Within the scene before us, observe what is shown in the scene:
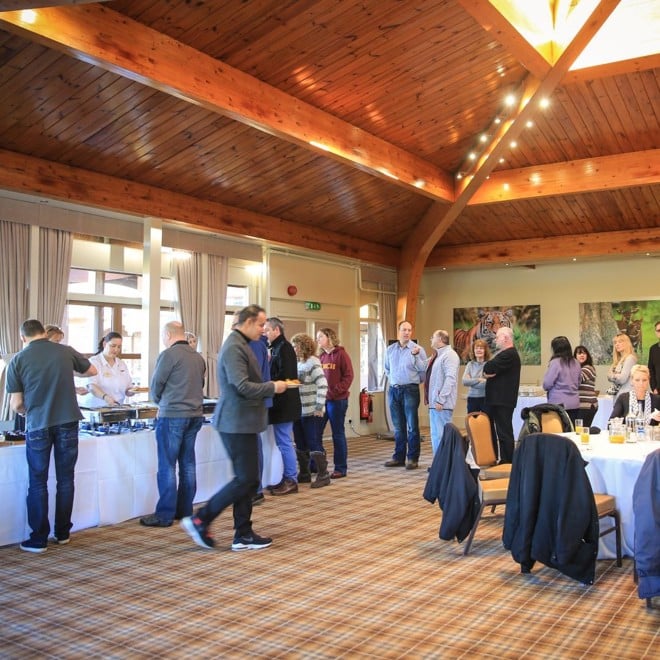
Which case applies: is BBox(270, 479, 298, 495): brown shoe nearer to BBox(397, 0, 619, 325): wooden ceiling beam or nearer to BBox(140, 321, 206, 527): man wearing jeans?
BBox(140, 321, 206, 527): man wearing jeans

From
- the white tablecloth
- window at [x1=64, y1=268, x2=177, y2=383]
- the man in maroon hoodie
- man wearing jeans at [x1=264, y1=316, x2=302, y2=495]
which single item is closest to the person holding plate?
man wearing jeans at [x1=264, y1=316, x2=302, y2=495]

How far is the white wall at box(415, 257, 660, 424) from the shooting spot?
1184cm

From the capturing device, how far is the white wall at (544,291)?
11844 millimetres

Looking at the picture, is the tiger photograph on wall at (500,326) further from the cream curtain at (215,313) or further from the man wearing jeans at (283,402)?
the man wearing jeans at (283,402)

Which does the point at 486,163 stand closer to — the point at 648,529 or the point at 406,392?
the point at 406,392

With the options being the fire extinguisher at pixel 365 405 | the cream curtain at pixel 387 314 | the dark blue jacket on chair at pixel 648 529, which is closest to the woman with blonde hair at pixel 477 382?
the dark blue jacket on chair at pixel 648 529

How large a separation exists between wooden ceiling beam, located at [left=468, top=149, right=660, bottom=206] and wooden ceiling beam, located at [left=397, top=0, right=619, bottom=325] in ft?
1.17

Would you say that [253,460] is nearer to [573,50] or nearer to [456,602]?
[456,602]

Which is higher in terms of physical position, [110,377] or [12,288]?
[12,288]

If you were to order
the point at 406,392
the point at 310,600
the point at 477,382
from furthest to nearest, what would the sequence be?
the point at 406,392 < the point at 477,382 < the point at 310,600

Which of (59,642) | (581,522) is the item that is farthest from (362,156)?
(59,642)

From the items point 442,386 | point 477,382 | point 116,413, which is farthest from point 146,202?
point 477,382

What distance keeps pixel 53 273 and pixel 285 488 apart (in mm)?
3338

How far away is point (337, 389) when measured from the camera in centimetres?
738
